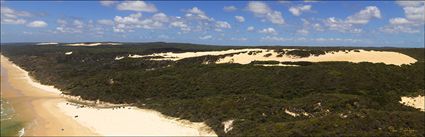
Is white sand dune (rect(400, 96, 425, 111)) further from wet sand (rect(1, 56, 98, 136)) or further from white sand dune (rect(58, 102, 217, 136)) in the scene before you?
wet sand (rect(1, 56, 98, 136))

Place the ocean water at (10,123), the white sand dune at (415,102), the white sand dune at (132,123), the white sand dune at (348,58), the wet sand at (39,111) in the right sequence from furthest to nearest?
the white sand dune at (348,58) < the white sand dune at (415,102) < the wet sand at (39,111) < the ocean water at (10,123) < the white sand dune at (132,123)

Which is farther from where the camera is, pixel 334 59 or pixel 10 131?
pixel 334 59

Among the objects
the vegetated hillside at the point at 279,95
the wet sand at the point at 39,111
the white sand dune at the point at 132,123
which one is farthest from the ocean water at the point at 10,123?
the vegetated hillside at the point at 279,95

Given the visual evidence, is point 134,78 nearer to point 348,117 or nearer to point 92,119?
point 92,119

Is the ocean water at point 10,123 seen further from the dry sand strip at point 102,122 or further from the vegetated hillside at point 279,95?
the vegetated hillside at point 279,95

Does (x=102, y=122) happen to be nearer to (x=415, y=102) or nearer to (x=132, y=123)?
(x=132, y=123)

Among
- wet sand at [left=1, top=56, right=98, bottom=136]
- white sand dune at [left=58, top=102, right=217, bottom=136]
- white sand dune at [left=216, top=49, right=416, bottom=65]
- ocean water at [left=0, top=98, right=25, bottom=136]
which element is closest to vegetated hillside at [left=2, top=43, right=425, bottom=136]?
white sand dune at [left=58, top=102, right=217, bottom=136]

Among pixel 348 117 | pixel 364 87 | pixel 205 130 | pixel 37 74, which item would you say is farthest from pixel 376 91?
pixel 37 74
